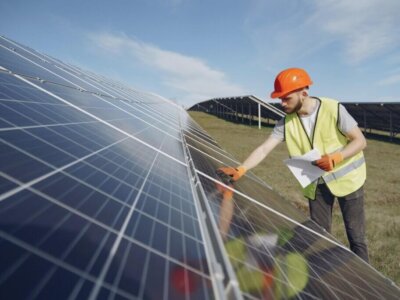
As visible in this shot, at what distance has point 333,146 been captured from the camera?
5.38m

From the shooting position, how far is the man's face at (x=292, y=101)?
529 cm

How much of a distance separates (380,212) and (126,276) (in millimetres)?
9807

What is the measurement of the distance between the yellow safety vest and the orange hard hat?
401mm

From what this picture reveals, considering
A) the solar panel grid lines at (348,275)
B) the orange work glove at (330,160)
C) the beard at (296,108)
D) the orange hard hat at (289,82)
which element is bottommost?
the solar panel grid lines at (348,275)

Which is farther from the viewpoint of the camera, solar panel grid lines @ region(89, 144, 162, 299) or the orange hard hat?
the orange hard hat

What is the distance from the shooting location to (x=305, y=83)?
525cm

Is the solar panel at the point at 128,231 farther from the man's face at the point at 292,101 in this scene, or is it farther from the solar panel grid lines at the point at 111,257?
the man's face at the point at 292,101

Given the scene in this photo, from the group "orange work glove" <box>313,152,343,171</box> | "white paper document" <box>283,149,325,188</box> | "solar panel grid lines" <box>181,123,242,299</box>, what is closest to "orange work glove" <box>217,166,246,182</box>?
"white paper document" <box>283,149,325,188</box>

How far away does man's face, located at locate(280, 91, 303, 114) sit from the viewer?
5293 millimetres

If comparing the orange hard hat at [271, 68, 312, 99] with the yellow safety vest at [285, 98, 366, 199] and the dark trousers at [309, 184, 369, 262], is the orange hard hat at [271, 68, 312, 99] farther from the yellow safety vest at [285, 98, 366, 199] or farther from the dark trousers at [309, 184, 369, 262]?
the dark trousers at [309, 184, 369, 262]

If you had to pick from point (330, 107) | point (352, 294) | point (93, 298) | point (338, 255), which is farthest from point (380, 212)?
point (93, 298)

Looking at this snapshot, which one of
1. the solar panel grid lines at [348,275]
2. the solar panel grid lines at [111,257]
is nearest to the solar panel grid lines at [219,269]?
the solar panel grid lines at [111,257]

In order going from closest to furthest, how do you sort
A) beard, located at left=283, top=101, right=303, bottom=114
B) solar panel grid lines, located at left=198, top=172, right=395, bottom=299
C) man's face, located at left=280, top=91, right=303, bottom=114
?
solar panel grid lines, located at left=198, top=172, right=395, bottom=299 < man's face, located at left=280, top=91, right=303, bottom=114 < beard, located at left=283, top=101, right=303, bottom=114

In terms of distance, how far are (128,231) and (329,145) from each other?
3987mm
